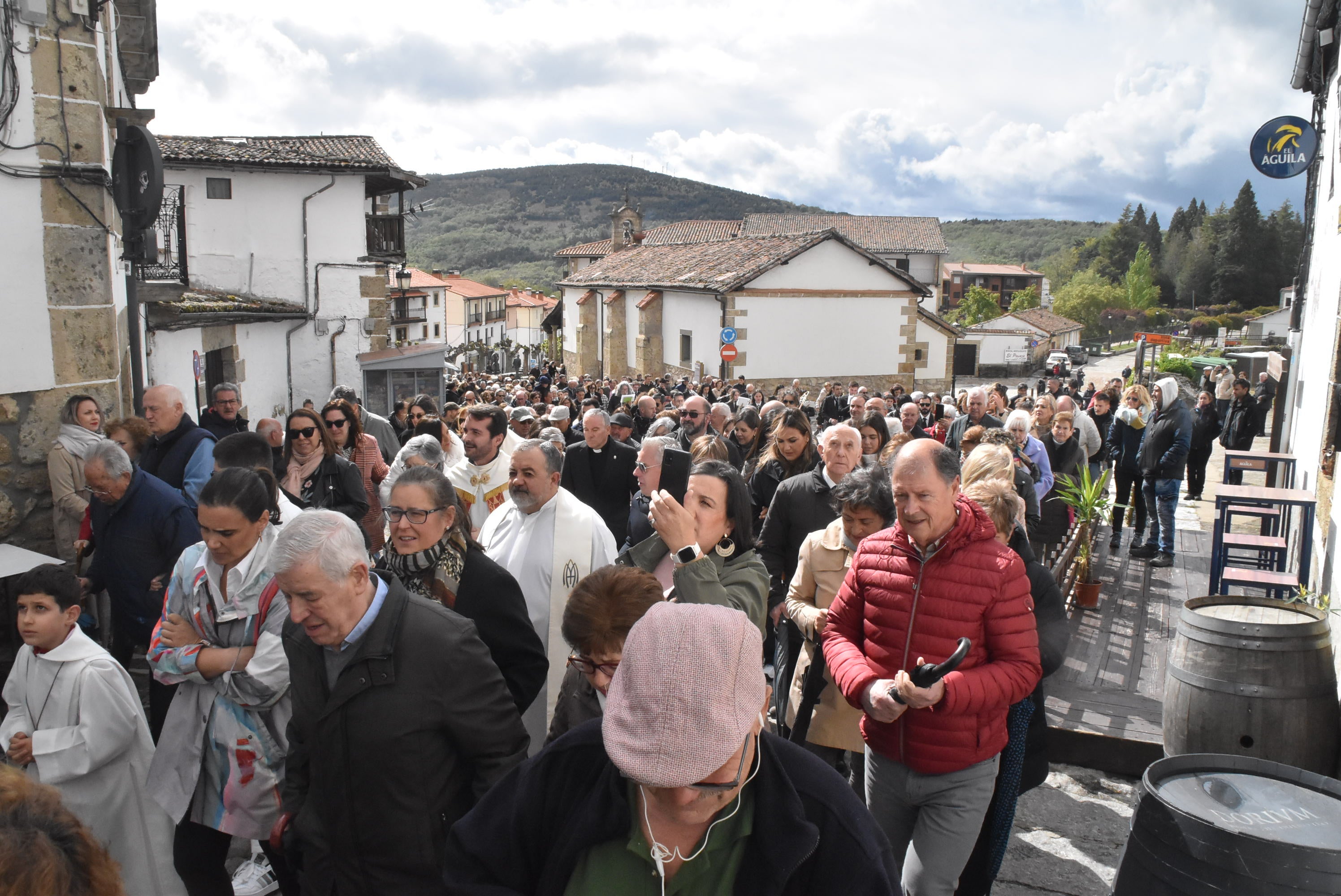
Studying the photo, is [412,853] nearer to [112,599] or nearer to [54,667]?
[54,667]

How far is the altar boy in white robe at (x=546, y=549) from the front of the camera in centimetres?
386

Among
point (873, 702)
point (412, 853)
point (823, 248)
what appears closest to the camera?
point (412, 853)

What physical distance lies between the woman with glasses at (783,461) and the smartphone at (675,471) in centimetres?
122

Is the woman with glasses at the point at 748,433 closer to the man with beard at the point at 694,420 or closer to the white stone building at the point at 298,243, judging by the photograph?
the man with beard at the point at 694,420

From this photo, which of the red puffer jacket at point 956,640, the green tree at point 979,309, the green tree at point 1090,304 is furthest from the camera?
the green tree at point 1090,304

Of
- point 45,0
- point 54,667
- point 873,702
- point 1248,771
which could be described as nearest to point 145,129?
point 45,0

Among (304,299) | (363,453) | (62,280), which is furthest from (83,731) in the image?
(304,299)

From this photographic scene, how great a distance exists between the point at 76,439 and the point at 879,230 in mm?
59666

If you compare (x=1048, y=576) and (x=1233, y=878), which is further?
(x=1048, y=576)

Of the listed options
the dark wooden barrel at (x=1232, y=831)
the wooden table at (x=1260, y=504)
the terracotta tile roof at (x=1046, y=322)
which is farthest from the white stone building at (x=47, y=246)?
the terracotta tile roof at (x=1046, y=322)

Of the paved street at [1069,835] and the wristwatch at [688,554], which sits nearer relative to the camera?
the wristwatch at [688,554]

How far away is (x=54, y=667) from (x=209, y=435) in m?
2.61

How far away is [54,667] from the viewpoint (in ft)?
10.4

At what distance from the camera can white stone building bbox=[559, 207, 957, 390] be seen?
29016mm
